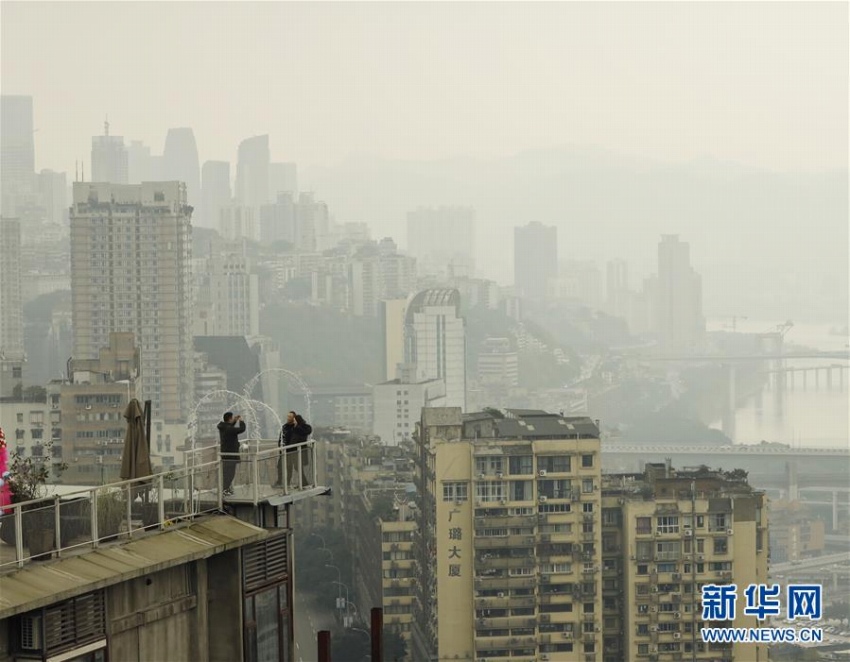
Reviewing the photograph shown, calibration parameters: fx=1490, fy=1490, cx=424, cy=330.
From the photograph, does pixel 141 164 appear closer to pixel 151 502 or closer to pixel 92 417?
pixel 92 417

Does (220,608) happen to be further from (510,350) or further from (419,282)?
(419,282)

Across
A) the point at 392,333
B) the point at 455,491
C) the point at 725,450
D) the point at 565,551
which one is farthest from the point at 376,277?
the point at 455,491

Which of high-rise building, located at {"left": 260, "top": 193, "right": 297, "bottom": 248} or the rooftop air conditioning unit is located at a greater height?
high-rise building, located at {"left": 260, "top": 193, "right": 297, "bottom": 248}

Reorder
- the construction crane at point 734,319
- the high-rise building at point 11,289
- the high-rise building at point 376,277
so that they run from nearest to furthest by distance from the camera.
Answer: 1. the high-rise building at point 11,289
2. the high-rise building at point 376,277
3. the construction crane at point 734,319

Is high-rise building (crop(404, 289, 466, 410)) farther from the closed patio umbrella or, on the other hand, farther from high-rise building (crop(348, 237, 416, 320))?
the closed patio umbrella

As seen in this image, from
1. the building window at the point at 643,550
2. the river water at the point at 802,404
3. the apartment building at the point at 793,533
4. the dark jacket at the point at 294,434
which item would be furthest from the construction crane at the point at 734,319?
the dark jacket at the point at 294,434

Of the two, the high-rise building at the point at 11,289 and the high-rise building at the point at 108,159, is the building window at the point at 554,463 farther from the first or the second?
the high-rise building at the point at 108,159

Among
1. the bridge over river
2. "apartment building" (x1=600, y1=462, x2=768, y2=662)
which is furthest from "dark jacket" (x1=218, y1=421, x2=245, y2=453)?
the bridge over river
